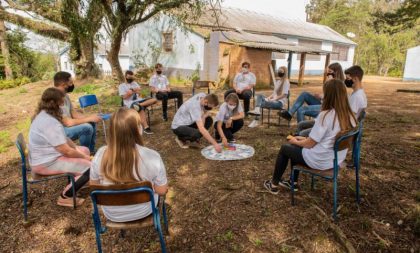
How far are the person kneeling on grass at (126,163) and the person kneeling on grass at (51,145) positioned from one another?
1.03m

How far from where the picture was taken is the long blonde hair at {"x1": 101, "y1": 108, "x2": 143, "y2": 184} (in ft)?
6.95

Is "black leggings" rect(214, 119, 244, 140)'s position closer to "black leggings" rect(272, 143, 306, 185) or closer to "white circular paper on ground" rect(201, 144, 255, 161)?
"white circular paper on ground" rect(201, 144, 255, 161)

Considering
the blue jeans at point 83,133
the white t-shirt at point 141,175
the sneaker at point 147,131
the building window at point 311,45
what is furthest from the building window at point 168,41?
the white t-shirt at point 141,175

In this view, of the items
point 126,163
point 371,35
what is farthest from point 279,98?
point 371,35

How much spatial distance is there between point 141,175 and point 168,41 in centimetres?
1787

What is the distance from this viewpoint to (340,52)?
30031mm

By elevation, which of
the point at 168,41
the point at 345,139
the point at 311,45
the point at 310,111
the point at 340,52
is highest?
the point at 311,45

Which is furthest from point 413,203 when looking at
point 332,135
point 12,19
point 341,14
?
point 341,14

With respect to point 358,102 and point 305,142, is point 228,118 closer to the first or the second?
point 358,102

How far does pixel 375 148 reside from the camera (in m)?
5.34

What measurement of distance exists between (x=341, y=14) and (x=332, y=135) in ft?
143

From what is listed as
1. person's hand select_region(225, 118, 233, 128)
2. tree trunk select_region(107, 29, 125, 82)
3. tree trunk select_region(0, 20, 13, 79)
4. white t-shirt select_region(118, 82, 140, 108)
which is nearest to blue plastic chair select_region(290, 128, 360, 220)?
person's hand select_region(225, 118, 233, 128)

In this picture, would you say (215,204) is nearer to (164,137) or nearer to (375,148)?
(164,137)

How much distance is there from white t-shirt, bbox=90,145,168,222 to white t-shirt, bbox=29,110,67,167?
1033 mm
